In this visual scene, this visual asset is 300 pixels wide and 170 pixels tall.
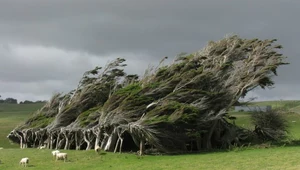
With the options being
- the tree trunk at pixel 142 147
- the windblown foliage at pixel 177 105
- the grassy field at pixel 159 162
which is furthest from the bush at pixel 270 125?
the tree trunk at pixel 142 147

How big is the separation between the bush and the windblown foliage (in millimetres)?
2037

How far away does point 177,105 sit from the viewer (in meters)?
37.0

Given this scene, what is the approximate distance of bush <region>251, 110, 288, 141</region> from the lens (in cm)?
4331

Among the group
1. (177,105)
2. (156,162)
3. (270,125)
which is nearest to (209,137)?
(177,105)

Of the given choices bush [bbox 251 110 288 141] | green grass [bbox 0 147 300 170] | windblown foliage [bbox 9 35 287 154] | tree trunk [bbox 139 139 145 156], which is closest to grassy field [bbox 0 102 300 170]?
green grass [bbox 0 147 300 170]

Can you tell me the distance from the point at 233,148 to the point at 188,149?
13.9 ft

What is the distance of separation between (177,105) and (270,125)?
1268cm

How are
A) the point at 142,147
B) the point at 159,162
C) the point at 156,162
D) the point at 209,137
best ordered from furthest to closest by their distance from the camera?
the point at 209,137 < the point at 142,147 < the point at 156,162 < the point at 159,162

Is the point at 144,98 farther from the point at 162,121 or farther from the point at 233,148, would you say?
the point at 233,148

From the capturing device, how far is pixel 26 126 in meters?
52.6

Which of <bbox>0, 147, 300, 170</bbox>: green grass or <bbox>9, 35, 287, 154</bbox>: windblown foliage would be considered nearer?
<bbox>0, 147, 300, 170</bbox>: green grass

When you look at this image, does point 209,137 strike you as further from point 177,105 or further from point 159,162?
point 159,162

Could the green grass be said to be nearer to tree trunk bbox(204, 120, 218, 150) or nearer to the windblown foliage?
the windblown foliage

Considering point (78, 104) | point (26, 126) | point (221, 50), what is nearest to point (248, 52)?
point (221, 50)
